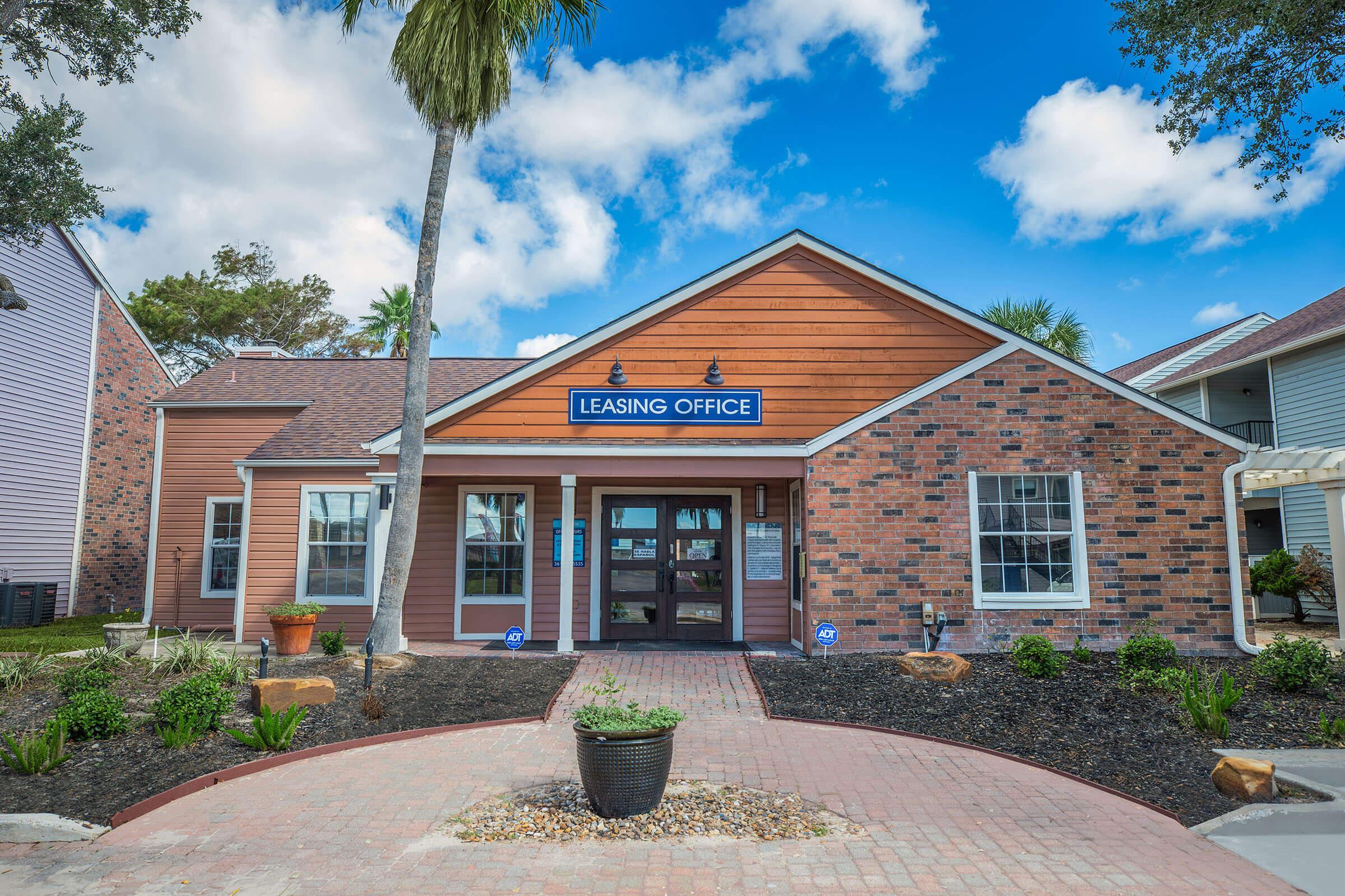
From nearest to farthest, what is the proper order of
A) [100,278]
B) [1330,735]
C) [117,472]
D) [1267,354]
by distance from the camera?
[1330,735]
[1267,354]
[100,278]
[117,472]

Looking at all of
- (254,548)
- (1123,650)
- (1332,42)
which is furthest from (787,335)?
(254,548)

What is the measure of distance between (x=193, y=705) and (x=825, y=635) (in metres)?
6.33

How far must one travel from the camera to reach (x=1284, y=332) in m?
17.8

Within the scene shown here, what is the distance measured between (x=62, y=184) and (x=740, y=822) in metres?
13.7

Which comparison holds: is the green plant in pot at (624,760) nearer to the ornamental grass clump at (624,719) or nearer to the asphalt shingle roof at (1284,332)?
the ornamental grass clump at (624,719)

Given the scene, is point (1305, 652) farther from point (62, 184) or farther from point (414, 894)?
point (62, 184)

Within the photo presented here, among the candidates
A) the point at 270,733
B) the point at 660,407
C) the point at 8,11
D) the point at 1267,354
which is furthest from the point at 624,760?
the point at 1267,354

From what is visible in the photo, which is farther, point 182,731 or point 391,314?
point 391,314

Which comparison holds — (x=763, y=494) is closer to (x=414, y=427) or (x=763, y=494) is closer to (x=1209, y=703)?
(x=414, y=427)

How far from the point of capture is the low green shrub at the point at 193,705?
6.60 meters

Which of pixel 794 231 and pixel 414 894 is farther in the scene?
pixel 794 231

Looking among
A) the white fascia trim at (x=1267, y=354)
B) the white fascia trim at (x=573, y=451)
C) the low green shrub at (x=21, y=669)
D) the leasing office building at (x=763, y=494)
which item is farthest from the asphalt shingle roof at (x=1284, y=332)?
the low green shrub at (x=21, y=669)

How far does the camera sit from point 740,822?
4.91 m

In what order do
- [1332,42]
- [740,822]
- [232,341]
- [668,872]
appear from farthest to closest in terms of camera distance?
[232,341] → [1332,42] → [740,822] → [668,872]
